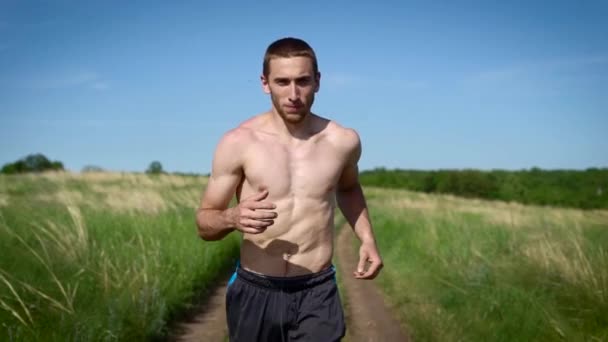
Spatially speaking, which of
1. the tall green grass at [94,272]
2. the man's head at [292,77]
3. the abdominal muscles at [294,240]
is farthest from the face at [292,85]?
the tall green grass at [94,272]

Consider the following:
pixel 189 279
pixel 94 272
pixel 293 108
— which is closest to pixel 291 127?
pixel 293 108

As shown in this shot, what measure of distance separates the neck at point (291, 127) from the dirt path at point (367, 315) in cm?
362

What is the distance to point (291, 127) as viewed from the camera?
123 inches

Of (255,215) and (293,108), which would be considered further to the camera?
(293,108)

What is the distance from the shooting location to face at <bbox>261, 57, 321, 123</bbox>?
9.79 feet

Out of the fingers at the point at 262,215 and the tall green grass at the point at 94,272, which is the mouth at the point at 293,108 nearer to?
the fingers at the point at 262,215

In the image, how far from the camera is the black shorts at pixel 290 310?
10.1 feet

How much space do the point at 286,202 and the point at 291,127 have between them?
39 centimetres

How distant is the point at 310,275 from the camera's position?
10.2 feet

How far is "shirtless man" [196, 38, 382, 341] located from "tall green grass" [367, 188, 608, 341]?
3.11 meters

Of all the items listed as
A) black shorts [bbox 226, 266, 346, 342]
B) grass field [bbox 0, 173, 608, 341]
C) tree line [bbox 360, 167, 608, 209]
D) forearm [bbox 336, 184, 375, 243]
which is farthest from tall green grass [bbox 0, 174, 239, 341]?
tree line [bbox 360, 167, 608, 209]

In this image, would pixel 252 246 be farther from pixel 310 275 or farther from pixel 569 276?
pixel 569 276

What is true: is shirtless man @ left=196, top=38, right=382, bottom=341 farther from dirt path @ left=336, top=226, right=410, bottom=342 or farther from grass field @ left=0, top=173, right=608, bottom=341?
dirt path @ left=336, top=226, right=410, bottom=342

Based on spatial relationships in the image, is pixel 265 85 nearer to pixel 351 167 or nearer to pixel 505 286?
pixel 351 167
